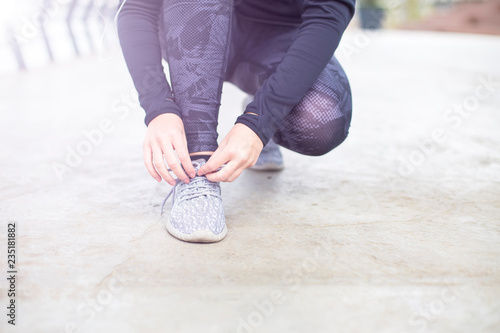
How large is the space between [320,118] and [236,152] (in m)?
0.24

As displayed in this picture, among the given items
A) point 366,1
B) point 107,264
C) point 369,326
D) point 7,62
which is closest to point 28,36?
point 7,62

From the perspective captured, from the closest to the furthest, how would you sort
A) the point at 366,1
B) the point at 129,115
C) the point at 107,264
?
the point at 107,264, the point at 129,115, the point at 366,1

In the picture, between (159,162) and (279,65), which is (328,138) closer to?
(279,65)

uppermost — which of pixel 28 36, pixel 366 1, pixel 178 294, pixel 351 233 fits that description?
pixel 178 294

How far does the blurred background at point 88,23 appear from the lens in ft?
13.0

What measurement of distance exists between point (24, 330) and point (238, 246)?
367mm

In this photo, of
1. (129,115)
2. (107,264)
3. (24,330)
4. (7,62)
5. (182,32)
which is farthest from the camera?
(7,62)

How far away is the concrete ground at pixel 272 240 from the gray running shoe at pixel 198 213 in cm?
3

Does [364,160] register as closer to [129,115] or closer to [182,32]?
[182,32]

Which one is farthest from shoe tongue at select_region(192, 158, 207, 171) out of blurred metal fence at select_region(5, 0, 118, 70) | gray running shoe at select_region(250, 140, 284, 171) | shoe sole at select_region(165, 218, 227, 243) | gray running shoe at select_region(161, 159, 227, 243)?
blurred metal fence at select_region(5, 0, 118, 70)

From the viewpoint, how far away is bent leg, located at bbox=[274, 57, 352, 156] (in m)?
0.91

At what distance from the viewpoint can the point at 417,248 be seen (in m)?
0.82

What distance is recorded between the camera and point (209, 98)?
0.88 meters

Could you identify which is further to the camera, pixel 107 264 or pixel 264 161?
pixel 264 161
